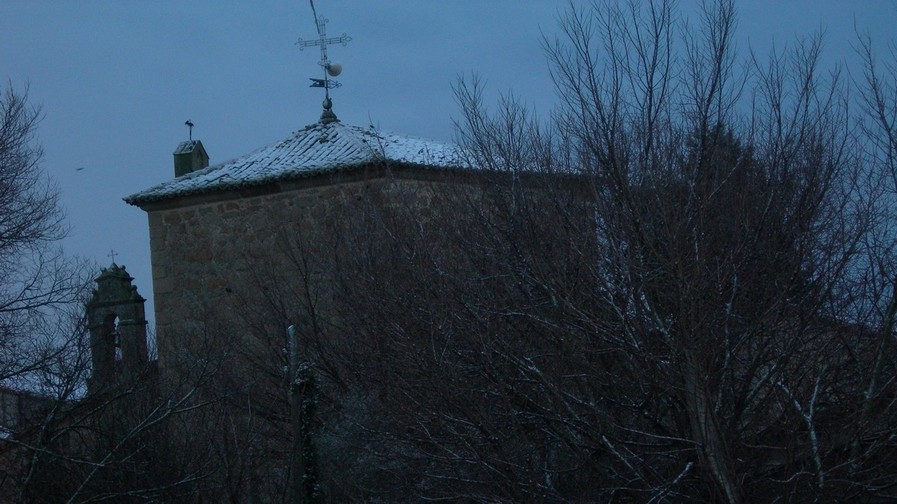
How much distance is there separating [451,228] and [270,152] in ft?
23.9

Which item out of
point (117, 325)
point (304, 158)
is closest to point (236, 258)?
point (304, 158)

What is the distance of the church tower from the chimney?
1985 millimetres

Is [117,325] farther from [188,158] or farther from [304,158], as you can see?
[304,158]

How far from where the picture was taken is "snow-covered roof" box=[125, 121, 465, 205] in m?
15.1

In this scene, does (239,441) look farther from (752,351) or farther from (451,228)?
(752,351)

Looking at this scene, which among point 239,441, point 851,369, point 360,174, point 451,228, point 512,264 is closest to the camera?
point 851,369

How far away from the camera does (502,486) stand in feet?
27.8

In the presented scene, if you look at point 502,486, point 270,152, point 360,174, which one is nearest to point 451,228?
point 502,486

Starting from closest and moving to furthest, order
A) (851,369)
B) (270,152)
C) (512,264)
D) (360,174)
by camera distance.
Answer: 1. (851,369)
2. (512,264)
3. (360,174)
4. (270,152)

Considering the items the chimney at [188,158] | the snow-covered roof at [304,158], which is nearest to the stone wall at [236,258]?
the snow-covered roof at [304,158]

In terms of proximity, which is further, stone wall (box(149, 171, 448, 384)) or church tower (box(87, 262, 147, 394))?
church tower (box(87, 262, 147, 394))

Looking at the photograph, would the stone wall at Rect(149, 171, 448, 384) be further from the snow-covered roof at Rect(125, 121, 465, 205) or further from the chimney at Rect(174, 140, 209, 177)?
the chimney at Rect(174, 140, 209, 177)

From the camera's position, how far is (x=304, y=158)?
1630 cm

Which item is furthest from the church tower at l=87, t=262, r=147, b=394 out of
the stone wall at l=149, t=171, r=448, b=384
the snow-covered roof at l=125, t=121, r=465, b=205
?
the snow-covered roof at l=125, t=121, r=465, b=205
